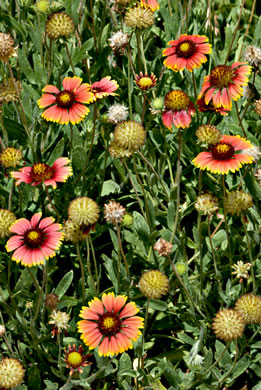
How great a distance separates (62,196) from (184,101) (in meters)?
0.83

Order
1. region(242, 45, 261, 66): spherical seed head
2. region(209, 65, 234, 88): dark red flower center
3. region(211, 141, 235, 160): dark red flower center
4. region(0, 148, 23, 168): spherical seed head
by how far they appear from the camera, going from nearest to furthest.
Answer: region(211, 141, 235, 160): dark red flower center, region(0, 148, 23, 168): spherical seed head, region(209, 65, 234, 88): dark red flower center, region(242, 45, 261, 66): spherical seed head

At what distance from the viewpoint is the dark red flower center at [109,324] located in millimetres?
2057

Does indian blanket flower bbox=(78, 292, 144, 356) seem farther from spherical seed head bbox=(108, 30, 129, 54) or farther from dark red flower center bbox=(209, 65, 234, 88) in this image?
spherical seed head bbox=(108, 30, 129, 54)

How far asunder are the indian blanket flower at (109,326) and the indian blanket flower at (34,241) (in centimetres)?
27

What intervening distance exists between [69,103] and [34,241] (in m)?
0.69

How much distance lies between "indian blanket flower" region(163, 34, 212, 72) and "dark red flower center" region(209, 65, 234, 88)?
124mm

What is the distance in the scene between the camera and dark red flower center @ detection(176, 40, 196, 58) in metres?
2.66

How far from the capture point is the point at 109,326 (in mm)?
2057

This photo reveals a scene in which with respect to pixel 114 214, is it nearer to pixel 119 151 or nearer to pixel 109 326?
pixel 119 151

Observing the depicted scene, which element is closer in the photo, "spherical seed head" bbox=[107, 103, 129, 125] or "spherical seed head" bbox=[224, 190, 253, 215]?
"spherical seed head" bbox=[224, 190, 253, 215]

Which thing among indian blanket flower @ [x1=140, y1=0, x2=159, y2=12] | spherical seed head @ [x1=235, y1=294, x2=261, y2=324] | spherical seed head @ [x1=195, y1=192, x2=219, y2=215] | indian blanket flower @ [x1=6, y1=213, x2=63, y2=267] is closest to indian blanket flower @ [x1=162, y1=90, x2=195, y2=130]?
spherical seed head @ [x1=195, y1=192, x2=219, y2=215]

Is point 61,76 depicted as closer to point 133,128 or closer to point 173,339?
point 133,128

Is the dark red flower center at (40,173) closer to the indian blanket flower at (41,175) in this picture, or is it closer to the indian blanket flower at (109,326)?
the indian blanket flower at (41,175)

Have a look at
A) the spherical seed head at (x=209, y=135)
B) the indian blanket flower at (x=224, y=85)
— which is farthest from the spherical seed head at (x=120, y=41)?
the spherical seed head at (x=209, y=135)
